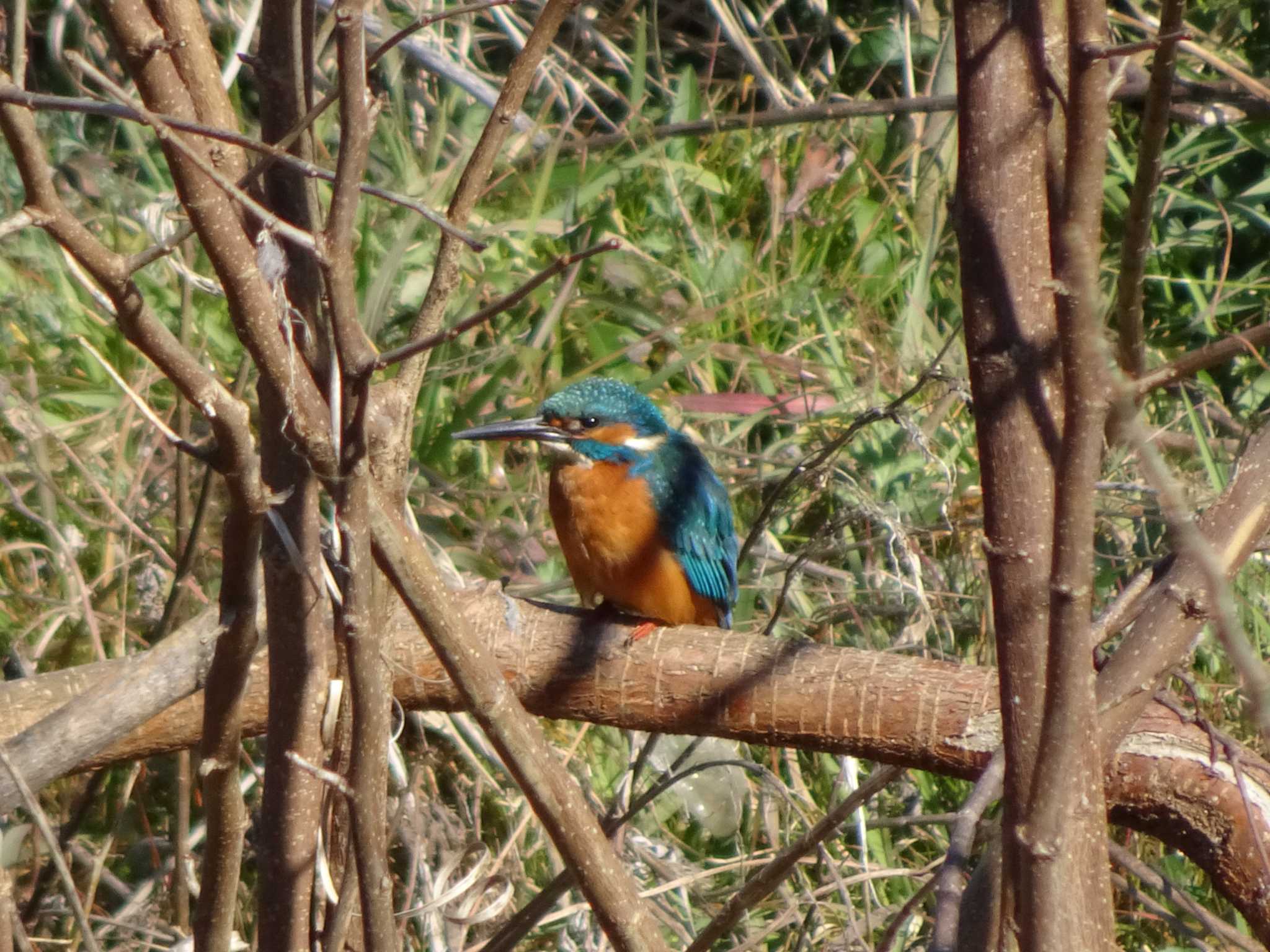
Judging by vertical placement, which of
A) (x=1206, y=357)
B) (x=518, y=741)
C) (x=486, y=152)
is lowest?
(x=518, y=741)

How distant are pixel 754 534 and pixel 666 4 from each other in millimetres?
3355

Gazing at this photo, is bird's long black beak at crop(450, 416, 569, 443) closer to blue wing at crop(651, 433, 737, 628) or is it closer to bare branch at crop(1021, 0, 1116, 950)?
blue wing at crop(651, 433, 737, 628)

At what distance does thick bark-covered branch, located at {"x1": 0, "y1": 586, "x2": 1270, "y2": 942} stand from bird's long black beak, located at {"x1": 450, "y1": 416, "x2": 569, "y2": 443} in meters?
0.65

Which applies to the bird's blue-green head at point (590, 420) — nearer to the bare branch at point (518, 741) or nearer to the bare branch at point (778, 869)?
the bare branch at point (778, 869)

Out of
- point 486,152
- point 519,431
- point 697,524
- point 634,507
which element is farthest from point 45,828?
point 697,524

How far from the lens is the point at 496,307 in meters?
1.03

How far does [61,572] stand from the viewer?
2939 mm

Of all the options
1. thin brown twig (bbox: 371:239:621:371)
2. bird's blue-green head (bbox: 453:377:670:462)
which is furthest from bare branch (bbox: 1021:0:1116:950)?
bird's blue-green head (bbox: 453:377:670:462)

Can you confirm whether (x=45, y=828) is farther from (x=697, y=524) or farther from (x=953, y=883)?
(x=697, y=524)

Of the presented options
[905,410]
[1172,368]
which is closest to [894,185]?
[905,410]

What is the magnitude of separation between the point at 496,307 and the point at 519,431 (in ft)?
6.55

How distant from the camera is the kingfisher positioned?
3.17 meters

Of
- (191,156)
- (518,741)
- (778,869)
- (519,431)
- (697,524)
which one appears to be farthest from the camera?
(697,524)

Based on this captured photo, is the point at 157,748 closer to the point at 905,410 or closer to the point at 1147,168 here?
the point at 905,410
